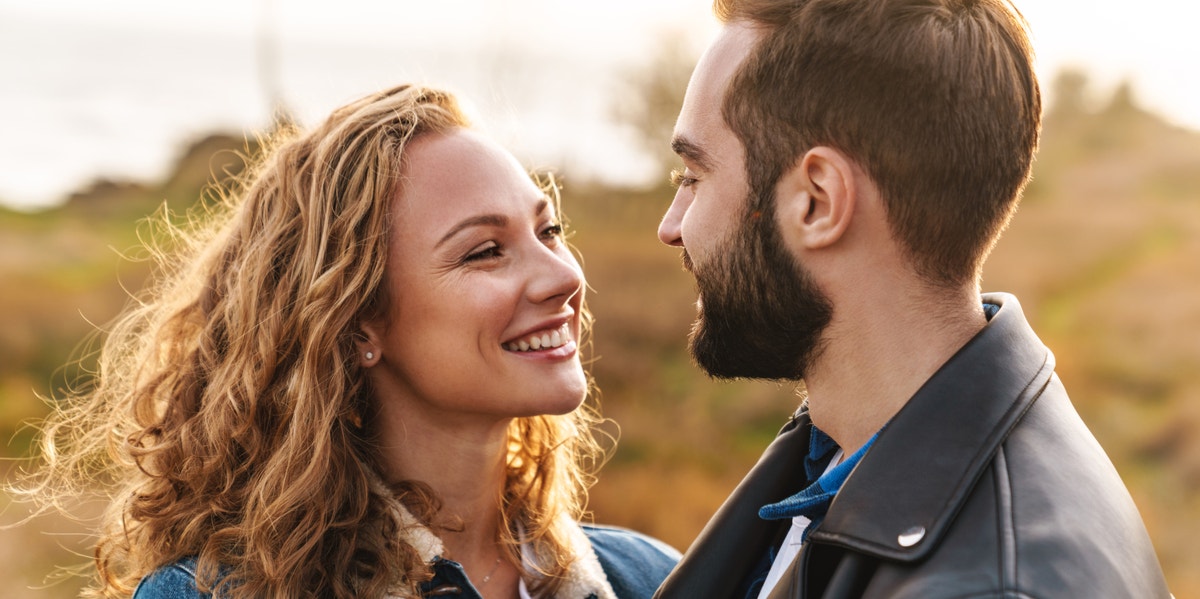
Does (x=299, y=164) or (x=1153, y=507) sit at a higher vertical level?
(x=299, y=164)

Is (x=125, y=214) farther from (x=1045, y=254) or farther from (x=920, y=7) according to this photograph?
(x=920, y=7)

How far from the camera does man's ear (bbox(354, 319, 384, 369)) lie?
2797mm

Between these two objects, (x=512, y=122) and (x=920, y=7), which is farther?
(x=512, y=122)

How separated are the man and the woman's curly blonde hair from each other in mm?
773

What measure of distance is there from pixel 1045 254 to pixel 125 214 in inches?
494

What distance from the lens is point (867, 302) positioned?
212cm

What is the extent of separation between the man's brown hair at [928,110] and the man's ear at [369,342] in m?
1.18

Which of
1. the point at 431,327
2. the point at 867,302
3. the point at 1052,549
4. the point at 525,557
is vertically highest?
the point at 867,302

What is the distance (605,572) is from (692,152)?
132 centimetres

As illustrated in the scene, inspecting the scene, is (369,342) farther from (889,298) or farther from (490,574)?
(889,298)

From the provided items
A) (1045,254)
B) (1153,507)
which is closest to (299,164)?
(1153,507)

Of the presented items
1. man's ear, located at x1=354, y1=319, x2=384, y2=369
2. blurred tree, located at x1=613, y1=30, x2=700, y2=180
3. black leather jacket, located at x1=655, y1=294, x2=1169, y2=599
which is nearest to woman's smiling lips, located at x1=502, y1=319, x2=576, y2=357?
man's ear, located at x1=354, y1=319, x2=384, y2=369

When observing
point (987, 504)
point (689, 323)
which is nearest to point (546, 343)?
point (987, 504)

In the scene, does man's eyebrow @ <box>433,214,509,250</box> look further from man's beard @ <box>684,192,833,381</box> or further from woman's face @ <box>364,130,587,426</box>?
man's beard @ <box>684,192,833,381</box>
